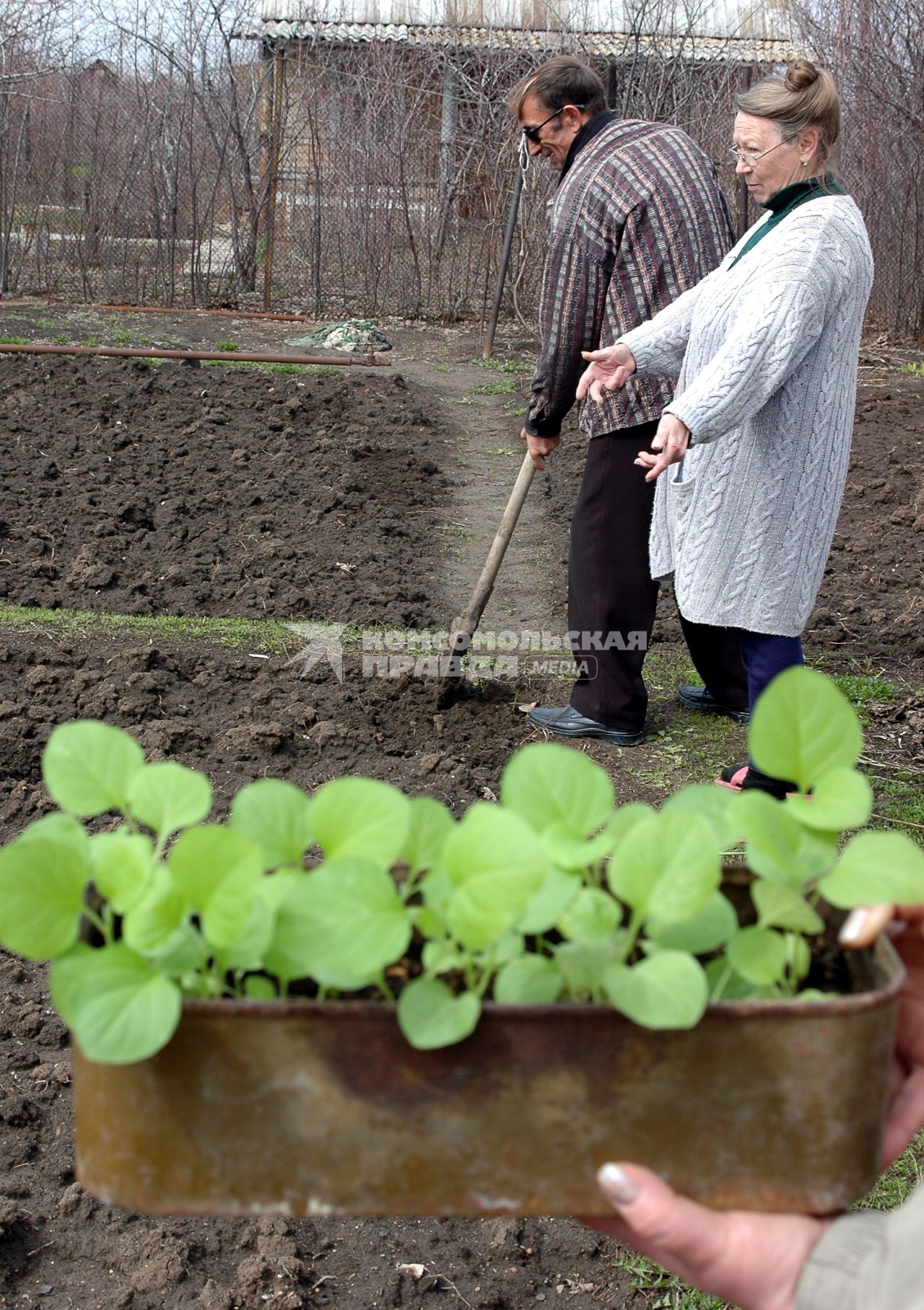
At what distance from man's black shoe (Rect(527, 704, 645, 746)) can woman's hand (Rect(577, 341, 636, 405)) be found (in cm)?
108

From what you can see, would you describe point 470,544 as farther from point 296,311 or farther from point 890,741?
point 296,311

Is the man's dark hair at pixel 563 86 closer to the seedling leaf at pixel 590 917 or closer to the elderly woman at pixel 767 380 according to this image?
the elderly woman at pixel 767 380

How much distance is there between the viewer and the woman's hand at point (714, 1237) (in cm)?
83

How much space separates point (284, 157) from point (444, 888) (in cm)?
1223

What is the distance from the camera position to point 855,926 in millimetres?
860

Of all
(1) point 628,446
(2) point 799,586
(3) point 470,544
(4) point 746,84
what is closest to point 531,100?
(1) point 628,446

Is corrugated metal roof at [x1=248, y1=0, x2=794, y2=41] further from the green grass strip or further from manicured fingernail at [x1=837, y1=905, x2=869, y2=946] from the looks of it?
manicured fingernail at [x1=837, y1=905, x2=869, y2=946]

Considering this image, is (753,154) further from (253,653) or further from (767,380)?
(253,653)

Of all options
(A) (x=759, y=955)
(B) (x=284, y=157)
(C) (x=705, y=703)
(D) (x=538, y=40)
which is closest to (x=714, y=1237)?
(A) (x=759, y=955)

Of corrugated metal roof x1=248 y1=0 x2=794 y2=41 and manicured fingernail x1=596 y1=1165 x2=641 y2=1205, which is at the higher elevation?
corrugated metal roof x1=248 y1=0 x2=794 y2=41

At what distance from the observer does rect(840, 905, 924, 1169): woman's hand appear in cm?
105

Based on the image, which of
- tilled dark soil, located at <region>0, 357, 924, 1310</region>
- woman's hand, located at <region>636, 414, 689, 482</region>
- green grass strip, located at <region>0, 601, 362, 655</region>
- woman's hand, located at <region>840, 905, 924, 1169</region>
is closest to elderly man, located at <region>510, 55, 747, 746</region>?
tilled dark soil, located at <region>0, 357, 924, 1310</region>

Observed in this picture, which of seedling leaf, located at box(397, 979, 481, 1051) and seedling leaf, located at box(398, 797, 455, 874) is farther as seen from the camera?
seedling leaf, located at box(398, 797, 455, 874)

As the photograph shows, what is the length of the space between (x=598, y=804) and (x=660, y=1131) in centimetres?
23
